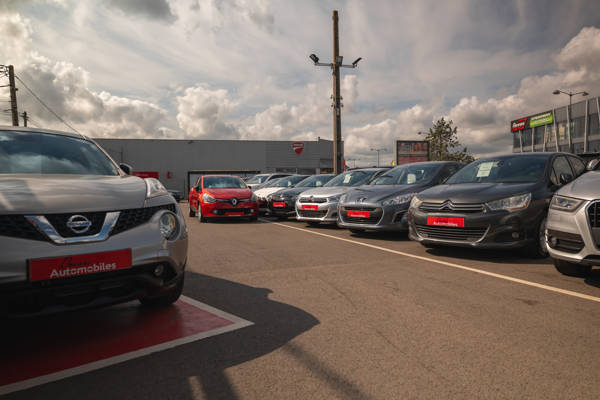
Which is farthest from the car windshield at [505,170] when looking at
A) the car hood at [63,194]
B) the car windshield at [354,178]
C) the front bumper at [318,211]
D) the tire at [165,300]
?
the car hood at [63,194]

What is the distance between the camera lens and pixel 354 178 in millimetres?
10453

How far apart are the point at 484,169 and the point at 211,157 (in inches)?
1610

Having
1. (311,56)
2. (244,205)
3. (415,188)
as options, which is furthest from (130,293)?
(311,56)

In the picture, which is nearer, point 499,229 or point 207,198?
point 499,229

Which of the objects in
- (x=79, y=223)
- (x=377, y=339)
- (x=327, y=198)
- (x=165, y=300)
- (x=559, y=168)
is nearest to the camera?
(x=79, y=223)

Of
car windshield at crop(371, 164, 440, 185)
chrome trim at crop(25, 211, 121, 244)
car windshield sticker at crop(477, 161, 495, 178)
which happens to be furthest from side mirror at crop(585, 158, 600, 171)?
chrome trim at crop(25, 211, 121, 244)

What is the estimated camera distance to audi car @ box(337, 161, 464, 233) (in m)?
7.44

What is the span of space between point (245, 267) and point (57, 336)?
2502mm

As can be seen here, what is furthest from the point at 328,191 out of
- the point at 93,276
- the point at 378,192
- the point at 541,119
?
the point at 541,119

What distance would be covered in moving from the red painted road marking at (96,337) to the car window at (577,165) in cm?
621

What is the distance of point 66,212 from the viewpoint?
8.05ft

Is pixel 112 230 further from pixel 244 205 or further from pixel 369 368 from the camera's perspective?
pixel 244 205

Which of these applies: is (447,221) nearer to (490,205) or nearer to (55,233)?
(490,205)

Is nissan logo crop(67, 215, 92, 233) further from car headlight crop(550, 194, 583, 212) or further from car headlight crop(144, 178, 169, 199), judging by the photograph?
car headlight crop(550, 194, 583, 212)
